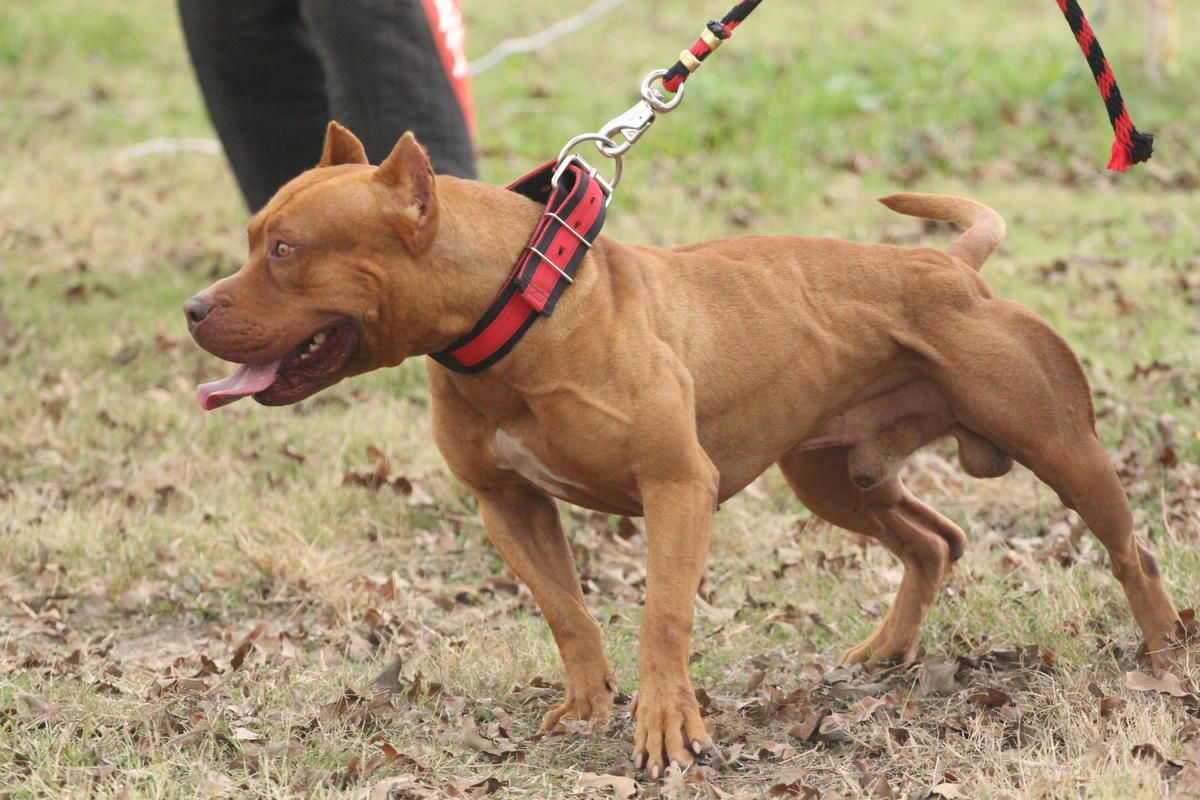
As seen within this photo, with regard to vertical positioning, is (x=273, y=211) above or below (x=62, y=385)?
above

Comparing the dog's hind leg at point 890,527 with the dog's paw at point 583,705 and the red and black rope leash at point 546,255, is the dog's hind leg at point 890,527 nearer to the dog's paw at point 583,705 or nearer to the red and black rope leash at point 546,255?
the dog's paw at point 583,705

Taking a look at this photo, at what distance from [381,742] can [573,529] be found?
2128 millimetres

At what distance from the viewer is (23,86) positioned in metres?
12.8

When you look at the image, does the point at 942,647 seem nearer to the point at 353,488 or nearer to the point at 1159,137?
the point at 353,488

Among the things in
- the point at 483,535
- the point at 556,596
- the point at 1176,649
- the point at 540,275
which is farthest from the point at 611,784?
the point at 483,535

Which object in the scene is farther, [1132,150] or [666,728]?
[1132,150]

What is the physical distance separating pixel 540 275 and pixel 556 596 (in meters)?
0.90

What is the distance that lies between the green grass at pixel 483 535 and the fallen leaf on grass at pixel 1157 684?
0.03 metres

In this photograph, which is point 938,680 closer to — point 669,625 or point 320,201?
point 669,625

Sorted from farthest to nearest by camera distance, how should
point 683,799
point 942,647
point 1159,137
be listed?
point 1159,137, point 942,647, point 683,799

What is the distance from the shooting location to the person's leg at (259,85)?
5.94 m

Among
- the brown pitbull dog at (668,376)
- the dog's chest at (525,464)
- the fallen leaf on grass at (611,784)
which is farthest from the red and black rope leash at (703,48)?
the fallen leaf on grass at (611,784)

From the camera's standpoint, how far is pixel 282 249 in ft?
10.9

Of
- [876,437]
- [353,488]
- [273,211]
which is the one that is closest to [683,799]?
[876,437]
